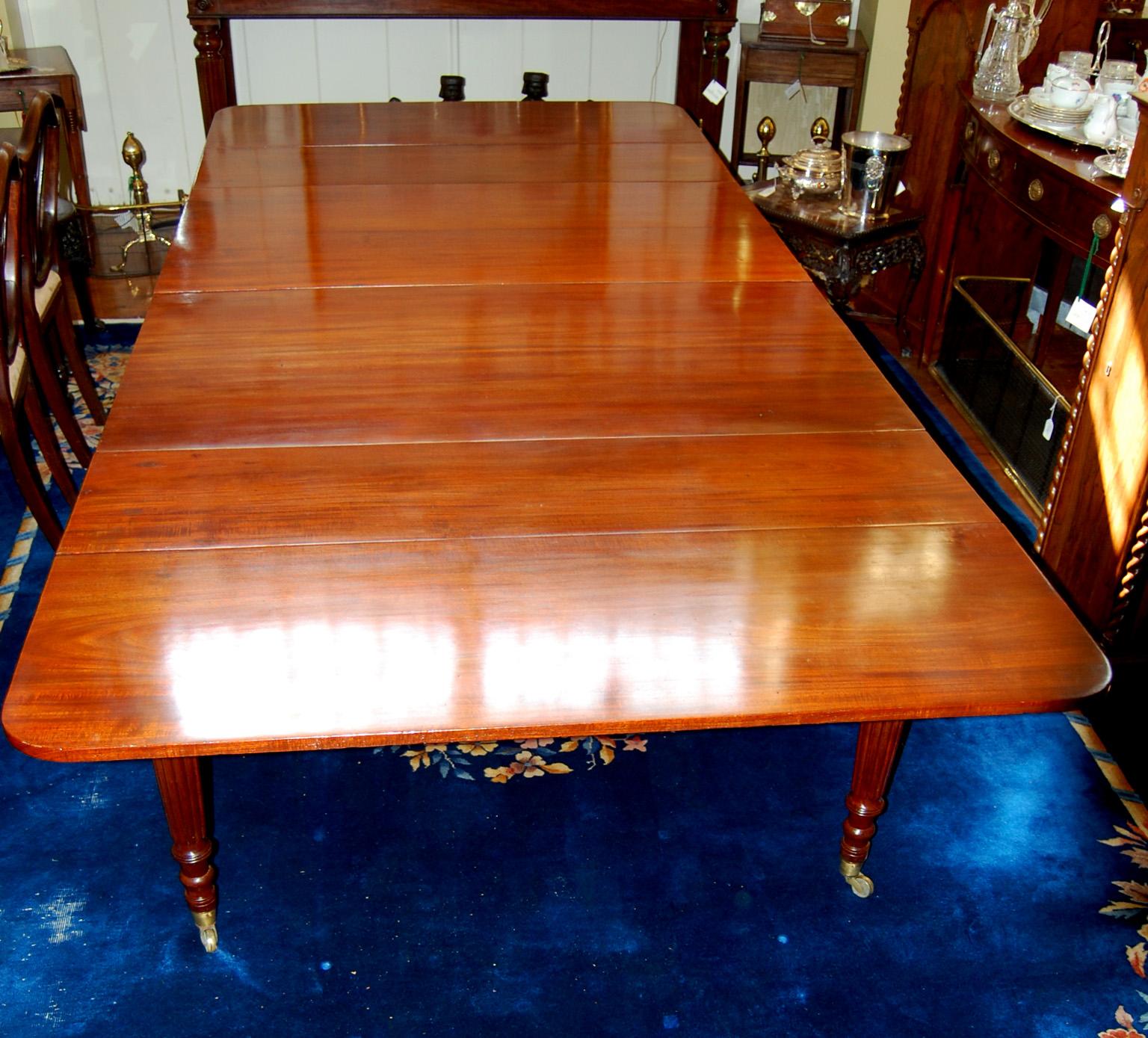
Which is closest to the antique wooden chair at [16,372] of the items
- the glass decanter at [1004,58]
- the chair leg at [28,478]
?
the chair leg at [28,478]

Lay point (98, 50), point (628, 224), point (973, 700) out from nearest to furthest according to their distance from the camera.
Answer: point (973, 700)
point (628, 224)
point (98, 50)

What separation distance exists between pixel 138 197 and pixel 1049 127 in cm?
290

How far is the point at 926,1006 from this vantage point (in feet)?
5.53

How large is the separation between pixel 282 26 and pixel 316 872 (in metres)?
3.89

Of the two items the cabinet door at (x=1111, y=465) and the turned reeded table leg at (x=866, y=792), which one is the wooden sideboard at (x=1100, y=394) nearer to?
the cabinet door at (x=1111, y=465)

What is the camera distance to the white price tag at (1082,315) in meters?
2.33

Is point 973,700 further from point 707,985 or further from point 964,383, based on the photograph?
point 964,383

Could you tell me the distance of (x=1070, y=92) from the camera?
2.65 m

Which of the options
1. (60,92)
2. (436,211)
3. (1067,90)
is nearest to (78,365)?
(436,211)

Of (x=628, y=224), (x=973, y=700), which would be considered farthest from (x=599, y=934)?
(x=628, y=224)

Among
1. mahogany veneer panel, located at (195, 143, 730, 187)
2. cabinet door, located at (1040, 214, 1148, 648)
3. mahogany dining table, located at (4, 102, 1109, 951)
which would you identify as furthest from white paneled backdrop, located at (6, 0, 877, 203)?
cabinet door, located at (1040, 214, 1148, 648)

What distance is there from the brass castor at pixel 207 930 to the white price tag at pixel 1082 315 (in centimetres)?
194

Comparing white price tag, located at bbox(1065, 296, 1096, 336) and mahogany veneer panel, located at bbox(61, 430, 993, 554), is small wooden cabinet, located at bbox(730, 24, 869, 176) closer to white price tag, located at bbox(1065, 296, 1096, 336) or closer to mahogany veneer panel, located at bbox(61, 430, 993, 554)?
white price tag, located at bbox(1065, 296, 1096, 336)

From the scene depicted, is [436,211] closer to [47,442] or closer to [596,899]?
[47,442]
